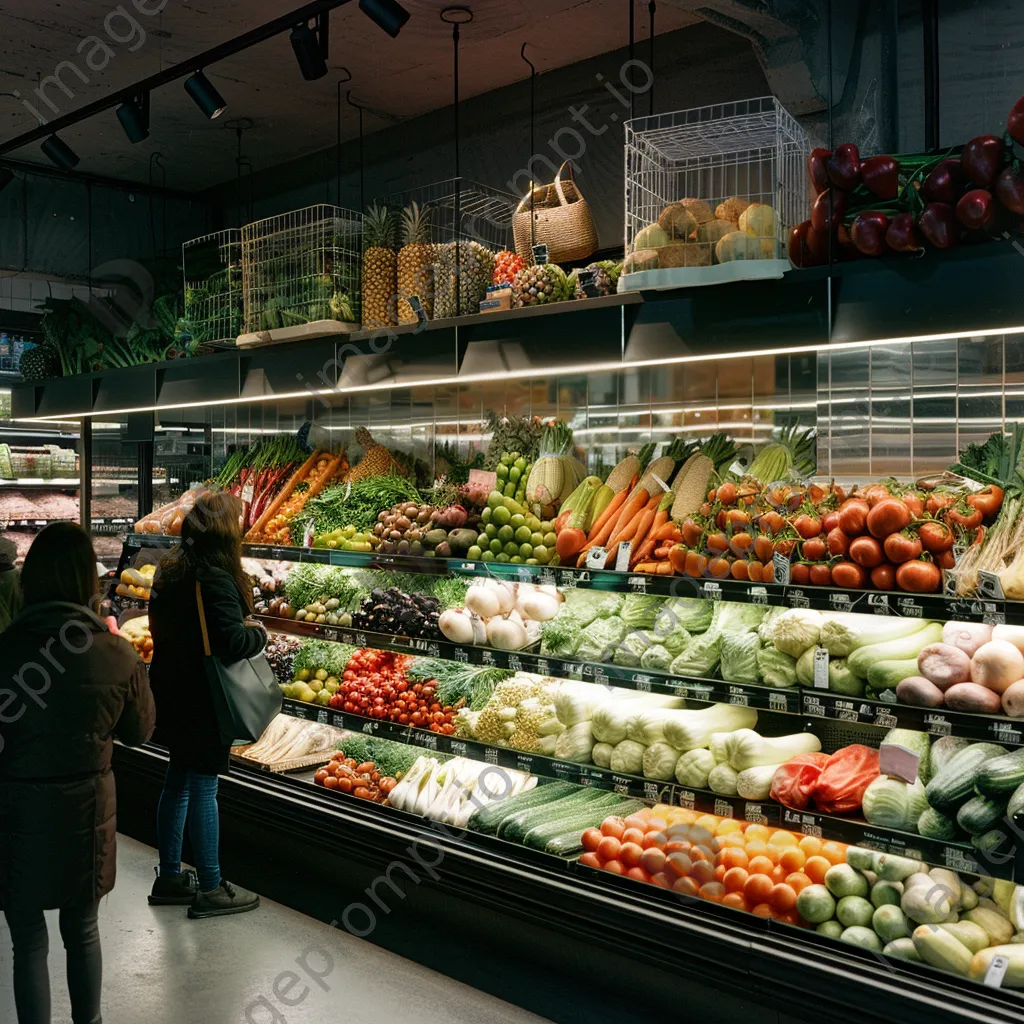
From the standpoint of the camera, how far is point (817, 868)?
135 inches

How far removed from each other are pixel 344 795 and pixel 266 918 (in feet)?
2.06

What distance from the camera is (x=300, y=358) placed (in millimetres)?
5582

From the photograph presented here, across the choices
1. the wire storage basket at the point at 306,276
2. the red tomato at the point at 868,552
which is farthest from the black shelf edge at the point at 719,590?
the wire storage basket at the point at 306,276

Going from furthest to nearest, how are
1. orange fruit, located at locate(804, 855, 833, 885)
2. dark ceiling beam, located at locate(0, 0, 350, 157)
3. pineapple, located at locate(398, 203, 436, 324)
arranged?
pineapple, located at locate(398, 203, 436, 324) < dark ceiling beam, located at locate(0, 0, 350, 157) < orange fruit, located at locate(804, 855, 833, 885)

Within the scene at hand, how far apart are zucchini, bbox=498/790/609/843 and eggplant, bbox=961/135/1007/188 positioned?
2.72 m

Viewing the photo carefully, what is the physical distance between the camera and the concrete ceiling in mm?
5207

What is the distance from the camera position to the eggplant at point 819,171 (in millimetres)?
3465

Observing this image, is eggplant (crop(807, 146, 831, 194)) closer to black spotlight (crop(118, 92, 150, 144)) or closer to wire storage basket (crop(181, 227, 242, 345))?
wire storage basket (crop(181, 227, 242, 345))

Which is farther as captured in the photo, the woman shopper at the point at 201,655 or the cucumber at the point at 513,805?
the woman shopper at the point at 201,655

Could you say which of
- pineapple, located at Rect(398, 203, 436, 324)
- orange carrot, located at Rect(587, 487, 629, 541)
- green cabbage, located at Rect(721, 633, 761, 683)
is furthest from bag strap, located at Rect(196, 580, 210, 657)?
green cabbage, located at Rect(721, 633, 761, 683)

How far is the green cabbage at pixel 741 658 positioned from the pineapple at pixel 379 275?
2.52 m

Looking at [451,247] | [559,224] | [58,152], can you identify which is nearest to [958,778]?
[559,224]

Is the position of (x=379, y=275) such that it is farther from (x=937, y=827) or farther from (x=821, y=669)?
(x=937, y=827)

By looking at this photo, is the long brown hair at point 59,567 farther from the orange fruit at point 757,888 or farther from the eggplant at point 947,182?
the eggplant at point 947,182
